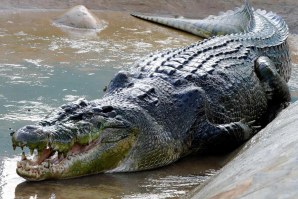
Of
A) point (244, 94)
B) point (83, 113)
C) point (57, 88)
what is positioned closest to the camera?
point (83, 113)

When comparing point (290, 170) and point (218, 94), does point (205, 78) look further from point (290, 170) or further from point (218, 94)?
point (290, 170)

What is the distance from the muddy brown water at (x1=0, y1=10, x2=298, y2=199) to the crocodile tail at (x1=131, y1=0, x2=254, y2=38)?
16 cm

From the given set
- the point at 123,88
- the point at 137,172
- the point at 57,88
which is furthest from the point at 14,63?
the point at 137,172

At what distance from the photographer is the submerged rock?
8.73 m

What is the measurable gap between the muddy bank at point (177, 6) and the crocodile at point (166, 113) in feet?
17.4

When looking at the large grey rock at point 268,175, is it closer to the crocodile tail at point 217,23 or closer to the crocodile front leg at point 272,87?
the crocodile front leg at point 272,87

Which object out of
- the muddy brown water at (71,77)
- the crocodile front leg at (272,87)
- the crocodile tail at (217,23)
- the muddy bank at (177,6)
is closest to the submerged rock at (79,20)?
the muddy brown water at (71,77)

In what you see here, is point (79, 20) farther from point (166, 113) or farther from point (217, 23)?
point (166, 113)

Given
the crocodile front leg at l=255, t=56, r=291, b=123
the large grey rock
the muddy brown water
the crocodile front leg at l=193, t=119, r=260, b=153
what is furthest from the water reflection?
the crocodile front leg at l=255, t=56, r=291, b=123

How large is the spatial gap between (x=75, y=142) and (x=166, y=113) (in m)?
0.86

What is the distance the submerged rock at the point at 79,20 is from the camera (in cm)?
873

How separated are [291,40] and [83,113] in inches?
238

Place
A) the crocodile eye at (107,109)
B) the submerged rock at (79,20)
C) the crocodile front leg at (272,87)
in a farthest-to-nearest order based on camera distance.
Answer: the submerged rock at (79,20)
the crocodile front leg at (272,87)
the crocodile eye at (107,109)

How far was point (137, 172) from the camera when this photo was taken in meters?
3.91
